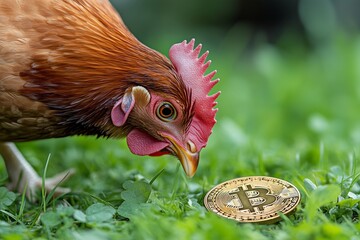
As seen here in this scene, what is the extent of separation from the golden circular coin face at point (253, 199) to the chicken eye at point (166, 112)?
1.30 feet

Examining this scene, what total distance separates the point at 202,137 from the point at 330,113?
250 cm

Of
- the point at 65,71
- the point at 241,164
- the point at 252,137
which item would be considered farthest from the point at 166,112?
the point at 252,137

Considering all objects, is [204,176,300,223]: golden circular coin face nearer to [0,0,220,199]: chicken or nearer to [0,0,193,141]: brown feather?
[0,0,220,199]: chicken

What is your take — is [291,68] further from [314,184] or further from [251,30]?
[314,184]

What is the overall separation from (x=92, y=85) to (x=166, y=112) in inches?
14.0

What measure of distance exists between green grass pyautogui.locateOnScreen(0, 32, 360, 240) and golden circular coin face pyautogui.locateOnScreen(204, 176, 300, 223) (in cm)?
6

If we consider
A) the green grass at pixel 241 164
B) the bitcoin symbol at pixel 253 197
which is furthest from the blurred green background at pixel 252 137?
the bitcoin symbol at pixel 253 197

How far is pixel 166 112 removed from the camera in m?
3.17

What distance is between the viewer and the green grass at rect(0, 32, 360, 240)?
2809mm

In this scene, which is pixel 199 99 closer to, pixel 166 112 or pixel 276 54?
pixel 166 112

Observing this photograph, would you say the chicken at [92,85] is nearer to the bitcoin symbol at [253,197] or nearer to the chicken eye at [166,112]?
the chicken eye at [166,112]

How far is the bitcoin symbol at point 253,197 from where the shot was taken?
3039 millimetres

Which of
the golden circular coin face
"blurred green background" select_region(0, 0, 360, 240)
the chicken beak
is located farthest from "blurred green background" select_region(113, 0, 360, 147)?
the chicken beak

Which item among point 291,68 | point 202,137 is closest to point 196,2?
point 291,68
